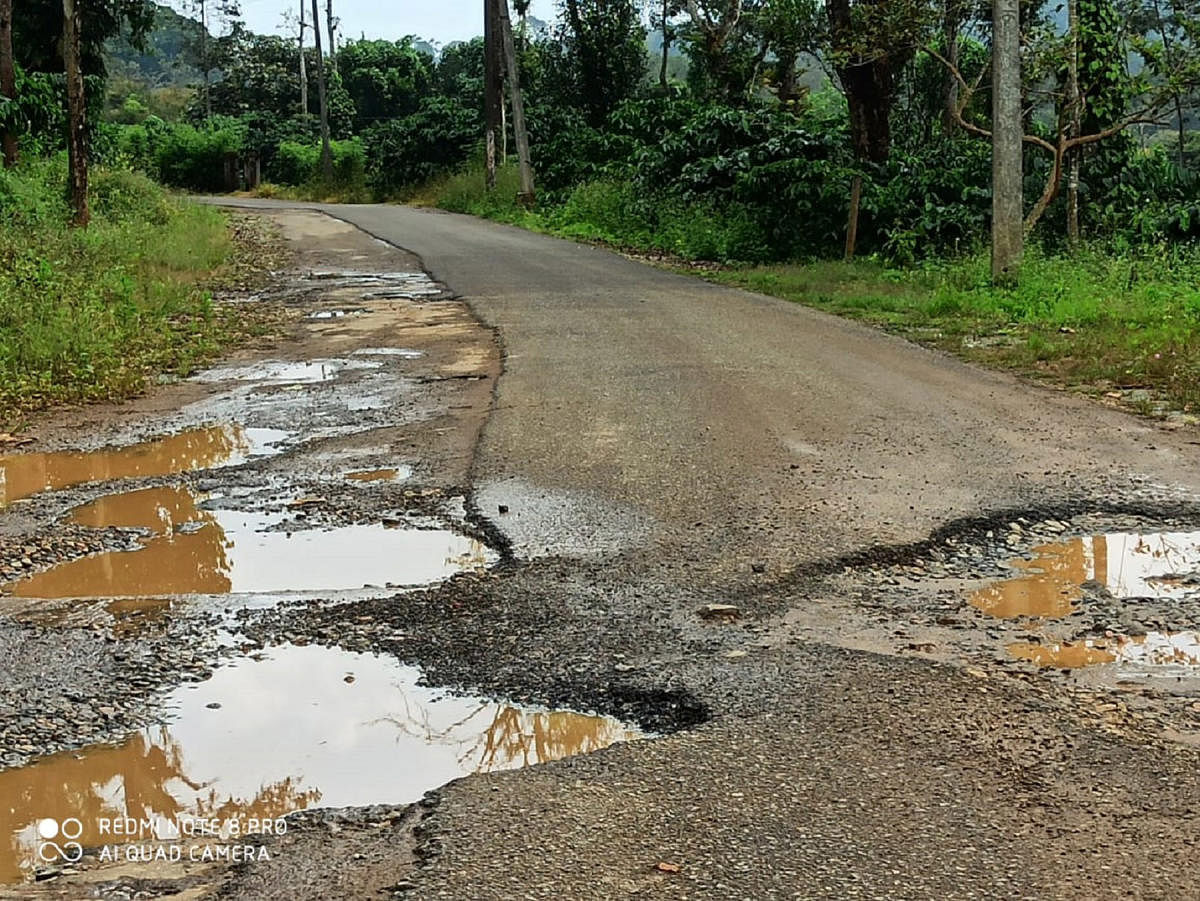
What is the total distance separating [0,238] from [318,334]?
190 inches

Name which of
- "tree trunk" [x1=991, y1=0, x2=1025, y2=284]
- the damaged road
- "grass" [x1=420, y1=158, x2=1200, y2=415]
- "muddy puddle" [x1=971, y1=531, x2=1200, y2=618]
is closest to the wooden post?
"grass" [x1=420, y1=158, x2=1200, y2=415]

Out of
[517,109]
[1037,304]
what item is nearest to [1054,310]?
[1037,304]

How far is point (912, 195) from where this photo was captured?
57.0 feet

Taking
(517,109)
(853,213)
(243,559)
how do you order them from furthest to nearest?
(517,109) < (853,213) < (243,559)

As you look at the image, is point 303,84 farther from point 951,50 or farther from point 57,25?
point 951,50

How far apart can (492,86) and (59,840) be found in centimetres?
3046

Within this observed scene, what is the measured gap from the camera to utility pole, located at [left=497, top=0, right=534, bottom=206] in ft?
93.1

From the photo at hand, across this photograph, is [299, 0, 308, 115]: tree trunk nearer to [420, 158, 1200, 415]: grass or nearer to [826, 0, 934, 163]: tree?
[420, 158, 1200, 415]: grass

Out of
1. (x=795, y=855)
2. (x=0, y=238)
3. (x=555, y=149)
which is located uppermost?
(x=555, y=149)

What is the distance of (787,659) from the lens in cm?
409

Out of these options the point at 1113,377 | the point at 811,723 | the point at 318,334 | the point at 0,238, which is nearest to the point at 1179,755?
the point at 811,723

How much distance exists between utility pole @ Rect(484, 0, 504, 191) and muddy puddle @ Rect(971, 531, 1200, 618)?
89.0ft

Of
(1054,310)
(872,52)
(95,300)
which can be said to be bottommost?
(1054,310)

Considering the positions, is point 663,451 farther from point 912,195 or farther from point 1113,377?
point 912,195
